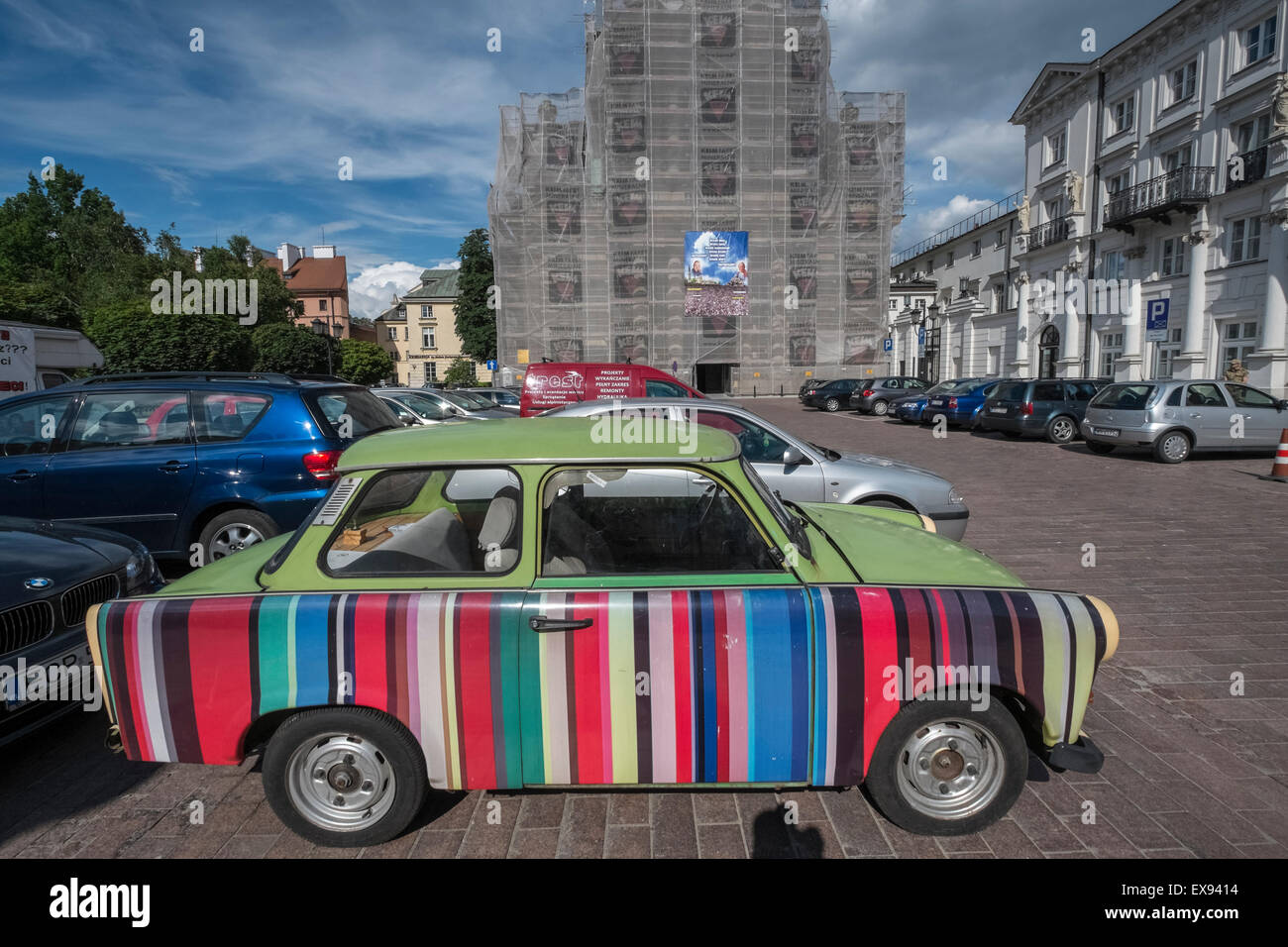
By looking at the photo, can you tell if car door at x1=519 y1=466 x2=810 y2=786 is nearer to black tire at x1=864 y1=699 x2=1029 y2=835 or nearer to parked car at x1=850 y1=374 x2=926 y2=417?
black tire at x1=864 y1=699 x2=1029 y2=835

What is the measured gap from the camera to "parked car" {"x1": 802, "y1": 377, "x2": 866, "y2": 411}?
1252 inches

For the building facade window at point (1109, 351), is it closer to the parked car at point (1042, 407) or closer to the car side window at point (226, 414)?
the parked car at point (1042, 407)

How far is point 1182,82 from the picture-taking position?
26.8 meters

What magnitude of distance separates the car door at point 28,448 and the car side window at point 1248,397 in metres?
18.1

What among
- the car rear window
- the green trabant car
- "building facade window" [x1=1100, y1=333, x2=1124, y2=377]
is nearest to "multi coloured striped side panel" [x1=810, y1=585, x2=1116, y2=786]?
the green trabant car

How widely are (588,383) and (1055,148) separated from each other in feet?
113

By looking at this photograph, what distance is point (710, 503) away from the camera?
301cm

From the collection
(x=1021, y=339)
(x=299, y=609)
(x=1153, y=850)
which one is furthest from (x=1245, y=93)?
(x=299, y=609)

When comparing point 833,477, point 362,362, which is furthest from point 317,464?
point 362,362

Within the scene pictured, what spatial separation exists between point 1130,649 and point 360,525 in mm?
4768

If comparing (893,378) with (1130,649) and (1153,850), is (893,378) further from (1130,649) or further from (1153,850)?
(1153,850)

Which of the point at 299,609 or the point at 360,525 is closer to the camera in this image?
the point at 299,609
